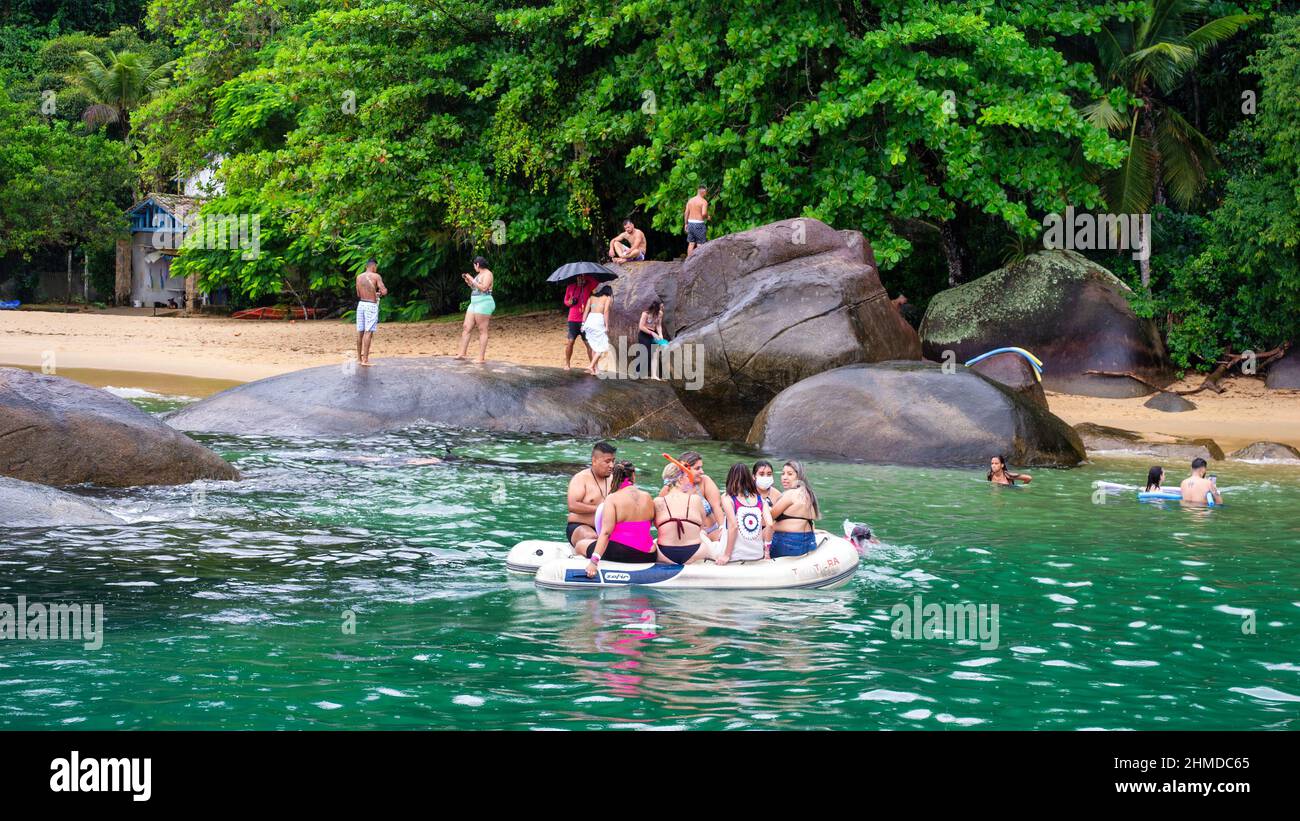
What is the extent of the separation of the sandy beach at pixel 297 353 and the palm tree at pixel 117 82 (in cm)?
Result: 1173

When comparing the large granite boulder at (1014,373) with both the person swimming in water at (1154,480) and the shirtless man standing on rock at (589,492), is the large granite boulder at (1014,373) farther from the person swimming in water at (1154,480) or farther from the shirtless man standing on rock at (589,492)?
the shirtless man standing on rock at (589,492)

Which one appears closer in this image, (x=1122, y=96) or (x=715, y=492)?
(x=715, y=492)

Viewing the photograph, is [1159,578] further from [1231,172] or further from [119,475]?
[1231,172]

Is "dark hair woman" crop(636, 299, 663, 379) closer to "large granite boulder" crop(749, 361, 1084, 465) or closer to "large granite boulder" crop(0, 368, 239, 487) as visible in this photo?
"large granite boulder" crop(749, 361, 1084, 465)

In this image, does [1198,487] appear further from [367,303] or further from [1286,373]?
[367,303]

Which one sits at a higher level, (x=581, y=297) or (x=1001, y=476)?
(x=581, y=297)

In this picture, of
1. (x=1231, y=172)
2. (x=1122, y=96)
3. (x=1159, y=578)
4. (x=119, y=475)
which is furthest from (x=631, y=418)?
(x=1231, y=172)

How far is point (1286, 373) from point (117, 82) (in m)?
37.9

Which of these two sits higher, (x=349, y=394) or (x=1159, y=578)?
(x=349, y=394)

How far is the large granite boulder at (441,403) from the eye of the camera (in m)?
18.7
